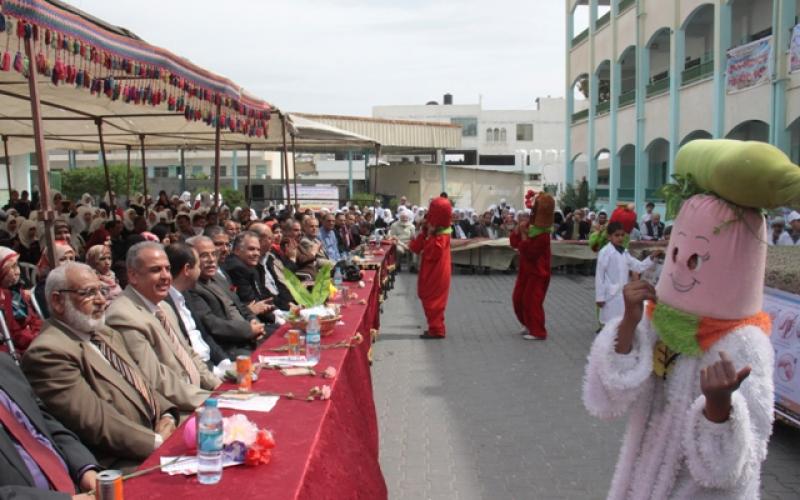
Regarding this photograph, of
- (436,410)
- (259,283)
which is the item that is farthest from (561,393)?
(259,283)

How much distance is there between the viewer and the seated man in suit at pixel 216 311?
6172mm

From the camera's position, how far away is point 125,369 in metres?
4.15

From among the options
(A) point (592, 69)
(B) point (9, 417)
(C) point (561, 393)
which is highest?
(A) point (592, 69)

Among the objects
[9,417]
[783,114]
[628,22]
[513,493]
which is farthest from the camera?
[628,22]

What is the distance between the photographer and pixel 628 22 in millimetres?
26578

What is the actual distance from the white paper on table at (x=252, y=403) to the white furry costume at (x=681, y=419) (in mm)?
1580

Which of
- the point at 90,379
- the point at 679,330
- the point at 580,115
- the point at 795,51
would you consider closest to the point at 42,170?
the point at 90,379

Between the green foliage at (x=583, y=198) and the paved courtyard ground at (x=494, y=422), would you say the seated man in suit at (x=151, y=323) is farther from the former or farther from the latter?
the green foliage at (x=583, y=198)

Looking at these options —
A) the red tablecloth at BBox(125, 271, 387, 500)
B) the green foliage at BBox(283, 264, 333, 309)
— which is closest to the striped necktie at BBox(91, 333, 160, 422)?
the red tablecloth at BBox(125, 271, 387, 500)

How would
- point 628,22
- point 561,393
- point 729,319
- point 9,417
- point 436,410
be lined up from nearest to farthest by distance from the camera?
1. point 729,319
2. point 9,417
3. point 436,410
4. point 561,393
5. point 628,22

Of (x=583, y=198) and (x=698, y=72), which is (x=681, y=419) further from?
(x=583, y=198)

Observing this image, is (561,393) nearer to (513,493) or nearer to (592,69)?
(513,493)

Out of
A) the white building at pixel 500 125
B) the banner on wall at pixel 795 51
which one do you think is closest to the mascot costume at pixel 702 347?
the banner on wall at pixel 795 51

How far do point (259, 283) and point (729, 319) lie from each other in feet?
19.6
